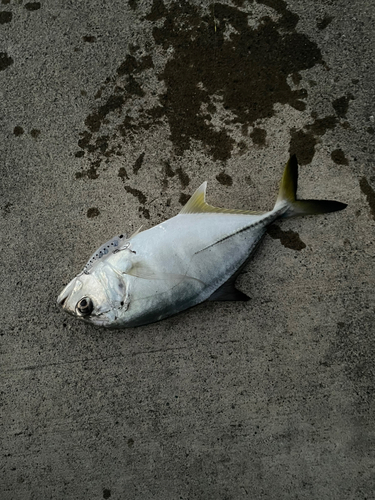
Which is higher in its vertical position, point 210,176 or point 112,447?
point 210,176

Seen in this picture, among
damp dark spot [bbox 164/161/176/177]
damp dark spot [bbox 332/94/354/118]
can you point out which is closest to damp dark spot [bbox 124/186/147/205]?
damp dark spot [bbox 164/161/176/177]

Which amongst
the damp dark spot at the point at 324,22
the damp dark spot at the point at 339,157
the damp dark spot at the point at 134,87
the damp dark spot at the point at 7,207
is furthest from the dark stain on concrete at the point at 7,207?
the damp dark spot at the point at 324,22

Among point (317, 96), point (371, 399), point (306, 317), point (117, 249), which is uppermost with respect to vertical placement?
point (317, 96)

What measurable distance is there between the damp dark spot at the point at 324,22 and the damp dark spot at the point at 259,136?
90cm

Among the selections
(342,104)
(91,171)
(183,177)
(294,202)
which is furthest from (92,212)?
(342,104)

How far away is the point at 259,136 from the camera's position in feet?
8.31

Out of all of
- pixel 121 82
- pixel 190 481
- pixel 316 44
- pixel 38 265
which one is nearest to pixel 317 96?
pixel 316 44

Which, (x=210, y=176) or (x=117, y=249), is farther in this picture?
(x=210, y=176)

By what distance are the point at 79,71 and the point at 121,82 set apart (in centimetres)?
35

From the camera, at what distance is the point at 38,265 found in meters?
2.55

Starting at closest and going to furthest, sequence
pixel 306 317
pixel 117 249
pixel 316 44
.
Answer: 1. pixel 117 249
2. pixel 306 317
3. pixel 316 44

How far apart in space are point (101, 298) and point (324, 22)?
2568 mm

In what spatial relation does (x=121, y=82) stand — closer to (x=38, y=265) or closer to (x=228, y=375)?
(x=38, y=265)

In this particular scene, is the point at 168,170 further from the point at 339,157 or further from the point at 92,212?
the point at 339,157
